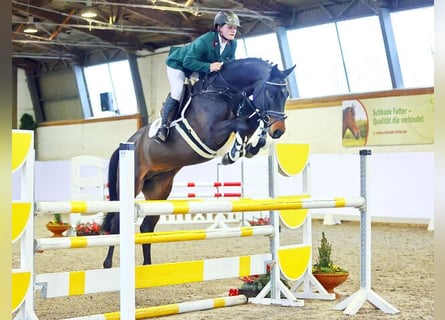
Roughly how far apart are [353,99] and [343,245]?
433 cm

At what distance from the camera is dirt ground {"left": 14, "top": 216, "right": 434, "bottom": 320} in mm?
3109

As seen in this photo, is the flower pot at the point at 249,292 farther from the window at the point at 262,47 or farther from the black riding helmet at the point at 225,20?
the window at the point at 262,47

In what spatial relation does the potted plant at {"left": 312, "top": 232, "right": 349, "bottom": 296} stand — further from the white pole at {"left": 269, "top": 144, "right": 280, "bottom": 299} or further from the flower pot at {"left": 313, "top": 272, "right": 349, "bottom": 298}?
the white pole at {"left": 269, "top": 144, "right": 280, "bottom": 299}

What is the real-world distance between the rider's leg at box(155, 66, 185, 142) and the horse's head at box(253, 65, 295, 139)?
497mm

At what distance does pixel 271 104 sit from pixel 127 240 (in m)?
1.86

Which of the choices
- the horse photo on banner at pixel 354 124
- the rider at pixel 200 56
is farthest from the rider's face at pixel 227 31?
the horse photo on banner at pixel 354 124

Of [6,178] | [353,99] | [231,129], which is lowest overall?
[6,178]

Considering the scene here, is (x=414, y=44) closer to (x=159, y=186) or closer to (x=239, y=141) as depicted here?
(x=159, y=186)

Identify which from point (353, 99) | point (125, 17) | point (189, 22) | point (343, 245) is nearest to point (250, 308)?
point (343, 245)

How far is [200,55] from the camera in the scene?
3803mm

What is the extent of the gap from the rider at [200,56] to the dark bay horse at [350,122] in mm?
6787

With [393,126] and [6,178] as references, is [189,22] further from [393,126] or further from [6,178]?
[6,178]

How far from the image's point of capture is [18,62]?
16.8 metres

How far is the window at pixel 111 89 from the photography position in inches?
579
